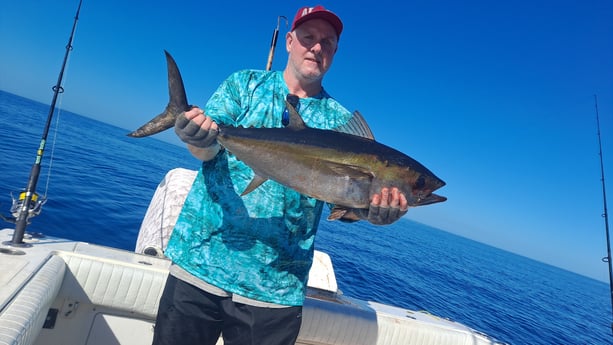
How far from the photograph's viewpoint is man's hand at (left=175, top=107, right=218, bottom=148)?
254cm

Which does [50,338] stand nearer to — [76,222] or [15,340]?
[15,340]

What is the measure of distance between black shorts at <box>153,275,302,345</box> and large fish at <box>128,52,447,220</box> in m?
0.92

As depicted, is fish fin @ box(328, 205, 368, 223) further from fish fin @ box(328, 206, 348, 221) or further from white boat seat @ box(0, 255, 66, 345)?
white boat seat @ box(0, 255, 66, 345)

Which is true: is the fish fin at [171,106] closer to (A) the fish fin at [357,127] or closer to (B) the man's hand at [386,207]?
(A) the fish fin at [357,127]

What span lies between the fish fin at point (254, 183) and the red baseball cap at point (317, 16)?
1.40 meters

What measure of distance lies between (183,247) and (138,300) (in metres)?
2.43

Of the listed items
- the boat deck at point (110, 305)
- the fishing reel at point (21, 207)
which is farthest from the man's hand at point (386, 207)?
the fishing reel at point (21, 207)

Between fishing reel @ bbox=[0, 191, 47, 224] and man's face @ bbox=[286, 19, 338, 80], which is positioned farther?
fishing reel @ bbox=[0, 191, 47, 224]

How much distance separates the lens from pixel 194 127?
2543mm

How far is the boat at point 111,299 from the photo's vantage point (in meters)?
3.45

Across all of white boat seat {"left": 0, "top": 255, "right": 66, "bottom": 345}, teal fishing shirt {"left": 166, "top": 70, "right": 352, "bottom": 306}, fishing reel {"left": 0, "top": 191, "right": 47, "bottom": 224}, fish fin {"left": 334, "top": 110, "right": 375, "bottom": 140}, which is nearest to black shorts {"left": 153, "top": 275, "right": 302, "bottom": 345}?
teal fishing shirt {"left": 166, "top": 70, "right": 352, "bottom": 306}

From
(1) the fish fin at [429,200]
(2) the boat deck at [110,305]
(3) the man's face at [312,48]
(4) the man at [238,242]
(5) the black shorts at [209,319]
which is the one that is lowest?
(2) the boat deck at [110,305]

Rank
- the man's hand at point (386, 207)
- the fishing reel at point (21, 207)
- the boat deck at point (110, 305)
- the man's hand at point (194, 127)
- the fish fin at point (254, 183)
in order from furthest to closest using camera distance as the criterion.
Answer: the fishing reel at point (21, 207), the boat deck at point (110, 305), the man's hand at point (386, 207), the fish fin at point (254, 183), the man's hand at point (194, 127)

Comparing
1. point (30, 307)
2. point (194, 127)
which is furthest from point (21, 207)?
point (194, 127)
